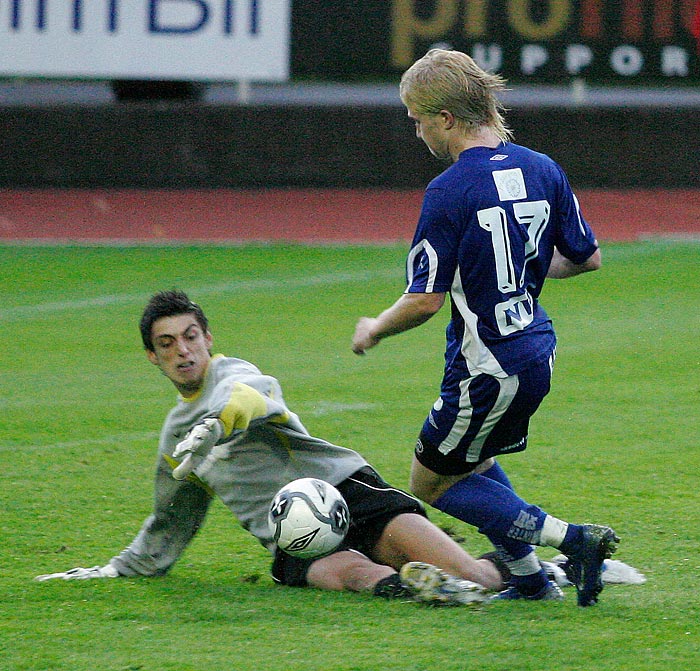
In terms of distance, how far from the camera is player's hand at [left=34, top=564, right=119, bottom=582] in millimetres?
4145

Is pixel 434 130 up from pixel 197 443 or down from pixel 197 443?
up

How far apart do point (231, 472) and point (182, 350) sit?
432mm

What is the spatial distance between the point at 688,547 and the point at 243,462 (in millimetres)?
1568

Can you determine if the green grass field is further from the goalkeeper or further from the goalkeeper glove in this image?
the goalkeeper glove

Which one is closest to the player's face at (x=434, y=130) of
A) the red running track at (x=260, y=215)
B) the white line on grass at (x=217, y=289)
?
the white line on grass at (x=217, y=289)

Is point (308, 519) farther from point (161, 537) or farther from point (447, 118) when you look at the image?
point (447, 118)

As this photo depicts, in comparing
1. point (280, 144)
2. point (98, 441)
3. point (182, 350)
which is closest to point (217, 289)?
point (98, 441)

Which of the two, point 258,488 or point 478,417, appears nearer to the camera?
point 478,417

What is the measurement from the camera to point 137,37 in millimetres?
16688

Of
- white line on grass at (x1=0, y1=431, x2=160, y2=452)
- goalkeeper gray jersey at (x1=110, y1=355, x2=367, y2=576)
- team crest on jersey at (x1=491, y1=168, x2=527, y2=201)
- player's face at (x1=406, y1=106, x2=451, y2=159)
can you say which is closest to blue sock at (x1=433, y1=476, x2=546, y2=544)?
goalkeeper gray jersey at (x1=110, y1=355, x2=367, y2=576)

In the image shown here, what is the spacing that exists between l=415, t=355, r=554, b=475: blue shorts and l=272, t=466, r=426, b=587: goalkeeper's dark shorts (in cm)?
38

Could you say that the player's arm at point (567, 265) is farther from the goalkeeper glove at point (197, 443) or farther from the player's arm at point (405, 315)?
the goalkeeper glove at point (197, 443)

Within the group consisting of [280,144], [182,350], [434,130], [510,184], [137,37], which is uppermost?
[137,37]

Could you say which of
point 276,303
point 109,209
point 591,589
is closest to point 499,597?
point 591,589
